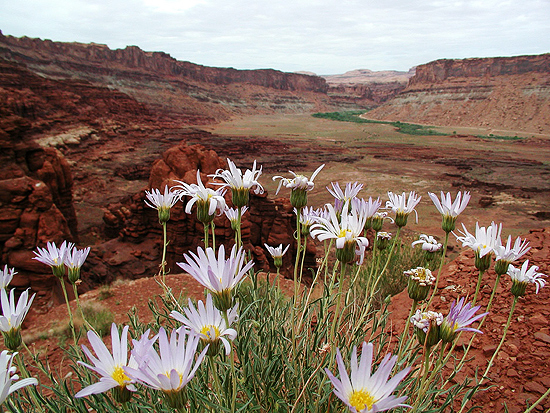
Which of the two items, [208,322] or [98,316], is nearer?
[208,322]

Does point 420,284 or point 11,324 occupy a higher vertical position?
point 420,284

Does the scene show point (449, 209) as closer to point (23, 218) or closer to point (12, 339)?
point (12, 339)

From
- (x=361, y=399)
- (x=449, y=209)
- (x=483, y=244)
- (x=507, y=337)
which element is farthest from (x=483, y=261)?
(x=507, y=337)

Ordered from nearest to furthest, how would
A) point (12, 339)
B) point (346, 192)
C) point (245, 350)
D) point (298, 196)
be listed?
point (12, 339), point (245, 350), point (298, 196), point (346, 192)

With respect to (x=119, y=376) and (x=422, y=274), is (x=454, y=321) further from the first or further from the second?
(x=119, y=376)

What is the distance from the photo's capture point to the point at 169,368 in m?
1.03

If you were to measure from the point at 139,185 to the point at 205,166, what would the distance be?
15.1m

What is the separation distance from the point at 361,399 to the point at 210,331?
0.51 metres

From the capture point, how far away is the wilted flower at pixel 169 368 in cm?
92

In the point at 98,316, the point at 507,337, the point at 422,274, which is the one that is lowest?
the point at 98,316

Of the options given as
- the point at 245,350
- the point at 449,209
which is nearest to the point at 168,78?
the point at 449,209

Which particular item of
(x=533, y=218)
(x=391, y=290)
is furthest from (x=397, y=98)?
(x=391, y=290)

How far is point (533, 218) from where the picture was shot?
1889 centimetres

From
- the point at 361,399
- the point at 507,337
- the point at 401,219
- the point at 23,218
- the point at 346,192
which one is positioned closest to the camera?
the point at 361,399
